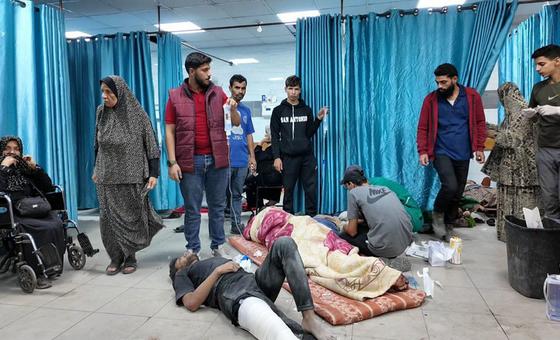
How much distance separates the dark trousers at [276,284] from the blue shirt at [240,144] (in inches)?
69.9

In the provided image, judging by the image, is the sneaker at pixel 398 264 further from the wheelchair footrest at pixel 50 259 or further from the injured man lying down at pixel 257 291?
the wheelchair footrest at pixel 50 259

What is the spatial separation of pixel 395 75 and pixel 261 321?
303 centimetres

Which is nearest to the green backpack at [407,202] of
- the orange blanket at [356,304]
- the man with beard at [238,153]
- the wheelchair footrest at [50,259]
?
the man with beard at [238,153]

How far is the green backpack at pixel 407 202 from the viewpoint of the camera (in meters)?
3.70

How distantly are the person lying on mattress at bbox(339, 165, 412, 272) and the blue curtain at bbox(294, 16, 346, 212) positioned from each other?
141 centimetres

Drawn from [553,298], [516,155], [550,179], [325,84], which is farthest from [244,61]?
[553,298]

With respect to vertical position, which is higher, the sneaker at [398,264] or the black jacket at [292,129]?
the black jacket at [292,129]

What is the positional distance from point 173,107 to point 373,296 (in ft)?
5.79

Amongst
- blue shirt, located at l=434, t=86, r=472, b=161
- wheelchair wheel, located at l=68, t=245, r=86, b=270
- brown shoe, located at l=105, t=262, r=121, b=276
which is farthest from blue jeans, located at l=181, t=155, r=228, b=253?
blue shirt, located at l=434, t=86, r=472, b=161

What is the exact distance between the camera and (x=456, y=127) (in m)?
3.47

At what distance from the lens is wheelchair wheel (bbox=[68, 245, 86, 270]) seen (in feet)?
9.72

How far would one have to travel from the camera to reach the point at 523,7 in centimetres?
582

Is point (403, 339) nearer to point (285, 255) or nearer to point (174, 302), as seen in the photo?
point (285, 255)

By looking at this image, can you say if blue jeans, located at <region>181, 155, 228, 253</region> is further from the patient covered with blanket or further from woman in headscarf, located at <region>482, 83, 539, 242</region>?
woman in headscarf, located at <region>482, 83, 539, 242</region>
